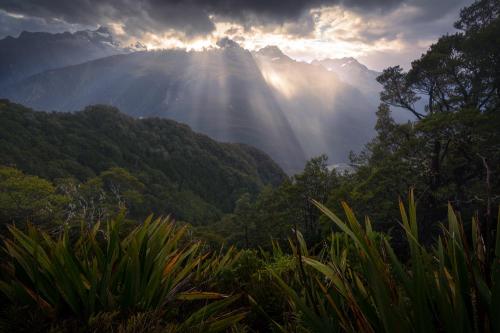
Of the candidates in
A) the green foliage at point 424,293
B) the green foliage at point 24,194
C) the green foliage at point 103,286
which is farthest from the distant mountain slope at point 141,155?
the green foliage at point 424,293

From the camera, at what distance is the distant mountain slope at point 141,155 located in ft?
A: 227

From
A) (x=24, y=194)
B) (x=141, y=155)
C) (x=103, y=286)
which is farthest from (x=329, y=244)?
(x=141, y=155)

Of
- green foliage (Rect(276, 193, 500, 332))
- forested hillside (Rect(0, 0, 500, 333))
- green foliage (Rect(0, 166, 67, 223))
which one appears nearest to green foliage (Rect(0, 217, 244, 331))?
forested hillside (Rect(0, 0, 500, 333))

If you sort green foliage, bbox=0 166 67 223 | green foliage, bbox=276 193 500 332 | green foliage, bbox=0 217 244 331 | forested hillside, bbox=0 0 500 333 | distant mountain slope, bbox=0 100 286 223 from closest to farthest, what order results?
1. green foliage, bbox=276 193 500 332
2. forested hillside, bbox=0 0 500 333
3. green foliage, bbox=0 217 244 331
4. green foliage, bbox=0 166 67 223
5. distant mountain slope, bbox=0 100 286 223

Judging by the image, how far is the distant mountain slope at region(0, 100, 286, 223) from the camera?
6906 centimetres

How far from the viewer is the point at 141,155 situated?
327 feet

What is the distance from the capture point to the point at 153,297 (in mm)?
2236

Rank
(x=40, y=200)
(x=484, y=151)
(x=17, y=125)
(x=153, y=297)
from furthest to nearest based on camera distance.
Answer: (x=17, y=125), (x=40, y=200), (x=484, y=151), (x=153, y=297)

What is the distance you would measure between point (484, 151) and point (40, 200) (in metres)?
31.0

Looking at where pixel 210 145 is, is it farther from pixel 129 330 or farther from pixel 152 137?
pixel 129 330

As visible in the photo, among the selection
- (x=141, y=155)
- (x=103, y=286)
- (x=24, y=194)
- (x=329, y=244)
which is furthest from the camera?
(x=141, y=155)

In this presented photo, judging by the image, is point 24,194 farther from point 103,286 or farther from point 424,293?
point 424,293

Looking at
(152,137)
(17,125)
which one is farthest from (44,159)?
(152,137)

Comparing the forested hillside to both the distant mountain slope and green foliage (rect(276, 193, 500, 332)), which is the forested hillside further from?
the distant mountain slope
